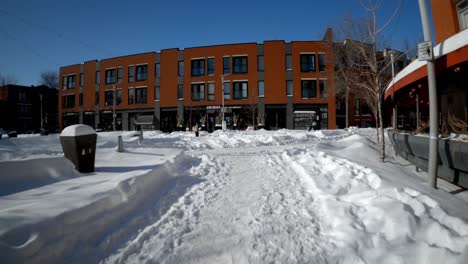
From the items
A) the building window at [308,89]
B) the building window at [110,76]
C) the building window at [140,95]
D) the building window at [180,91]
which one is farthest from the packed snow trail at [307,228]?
the building window at [110,76]

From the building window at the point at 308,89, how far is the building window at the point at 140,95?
2616 centimetres

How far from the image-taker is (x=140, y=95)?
35000 mm

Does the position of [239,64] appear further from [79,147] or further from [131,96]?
[79,147]

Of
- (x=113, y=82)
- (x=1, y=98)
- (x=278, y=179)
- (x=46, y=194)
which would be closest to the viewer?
(x=46, y=194)

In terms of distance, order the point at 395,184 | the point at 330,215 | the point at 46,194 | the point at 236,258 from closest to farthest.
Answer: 1. the point at 236,258
2. the point at 330,215
3. the point at 46,194
4. the point at 395,184

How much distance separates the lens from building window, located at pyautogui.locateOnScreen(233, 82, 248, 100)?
31270mm

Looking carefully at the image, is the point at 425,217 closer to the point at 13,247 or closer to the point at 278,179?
the point at 278,179

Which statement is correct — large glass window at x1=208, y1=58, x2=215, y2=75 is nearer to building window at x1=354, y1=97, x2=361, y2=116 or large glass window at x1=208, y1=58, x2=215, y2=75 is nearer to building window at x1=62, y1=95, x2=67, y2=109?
building window at x1=354, y1=97, x2=361, y2=116

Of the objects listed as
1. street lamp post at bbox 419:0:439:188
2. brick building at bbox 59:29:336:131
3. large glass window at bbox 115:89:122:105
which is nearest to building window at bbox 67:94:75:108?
brick building at bbox 59:29:336:131

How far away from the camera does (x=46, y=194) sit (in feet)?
12.6

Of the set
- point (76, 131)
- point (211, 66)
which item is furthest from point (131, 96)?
point (76, 131)

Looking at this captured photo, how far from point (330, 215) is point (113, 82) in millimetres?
42262

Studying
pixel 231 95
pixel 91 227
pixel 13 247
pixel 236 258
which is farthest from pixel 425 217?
pixel 231 95

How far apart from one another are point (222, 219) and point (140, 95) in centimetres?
3615
